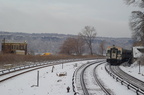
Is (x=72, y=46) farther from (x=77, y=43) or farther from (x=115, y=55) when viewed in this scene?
(x=115, y=55)

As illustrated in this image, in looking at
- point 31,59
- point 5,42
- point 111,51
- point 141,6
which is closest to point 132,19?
point 141,6

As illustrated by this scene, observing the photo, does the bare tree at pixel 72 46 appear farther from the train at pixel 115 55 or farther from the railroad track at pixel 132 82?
the railroad track at pixel 132 82

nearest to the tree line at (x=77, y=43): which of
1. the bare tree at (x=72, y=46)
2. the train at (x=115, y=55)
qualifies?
the bare tree at (x=72, y=46)

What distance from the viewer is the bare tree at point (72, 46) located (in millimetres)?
78250

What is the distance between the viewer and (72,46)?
257ft

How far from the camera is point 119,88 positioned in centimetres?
1772

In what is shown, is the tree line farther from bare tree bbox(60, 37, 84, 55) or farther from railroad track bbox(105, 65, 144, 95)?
railroad track bbox(105, 65, 144, 95)

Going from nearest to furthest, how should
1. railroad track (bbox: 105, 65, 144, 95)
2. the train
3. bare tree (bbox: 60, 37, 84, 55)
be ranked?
railroad track (bbox: 105, 65, 144, 95), the train, bare tree (bbox: 60, 37, 84, 55)

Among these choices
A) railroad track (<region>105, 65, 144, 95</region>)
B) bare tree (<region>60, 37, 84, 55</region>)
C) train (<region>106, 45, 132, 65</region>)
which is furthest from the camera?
bare tree (<region>60, 37, 84, 55</region>)

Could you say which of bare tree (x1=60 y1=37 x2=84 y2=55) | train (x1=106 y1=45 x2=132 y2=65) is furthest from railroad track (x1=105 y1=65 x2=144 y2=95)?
bare tree (x1=60 y1=37 x2=84 y2=55)

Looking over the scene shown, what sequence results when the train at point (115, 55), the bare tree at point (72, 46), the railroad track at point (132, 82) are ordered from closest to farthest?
the railroad track at point (132, 82) → the train at point (115, 55) → the bare tree at point (72, 46)

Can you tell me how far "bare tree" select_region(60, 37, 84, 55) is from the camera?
7825 cm

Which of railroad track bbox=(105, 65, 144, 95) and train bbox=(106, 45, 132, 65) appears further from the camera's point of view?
train bbox=(106, 45, 132, 65)

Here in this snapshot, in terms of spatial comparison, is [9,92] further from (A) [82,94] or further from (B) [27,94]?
(A) [82,94]
